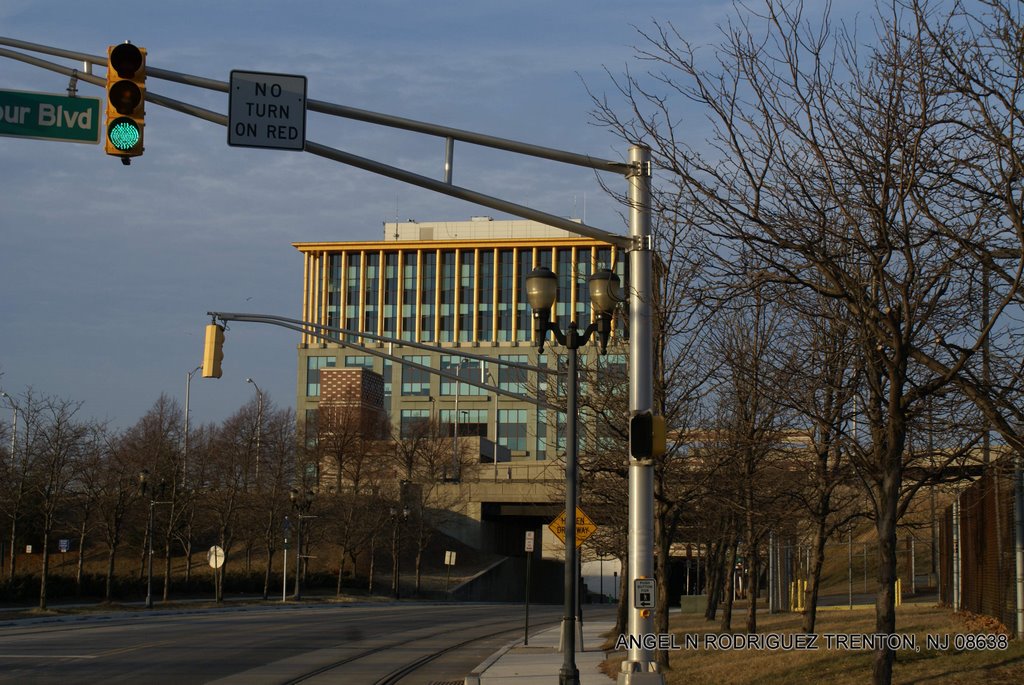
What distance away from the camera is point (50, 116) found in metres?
11.6

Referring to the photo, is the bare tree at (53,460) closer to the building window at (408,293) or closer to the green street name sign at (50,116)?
the green street name sign at (50,116)

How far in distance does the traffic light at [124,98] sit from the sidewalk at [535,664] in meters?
11.6

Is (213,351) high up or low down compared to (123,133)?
down

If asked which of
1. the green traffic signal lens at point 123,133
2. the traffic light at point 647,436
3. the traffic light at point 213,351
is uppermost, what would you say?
the green traffic signal lens at point 123,133

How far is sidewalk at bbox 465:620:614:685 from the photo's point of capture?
65.4 ft

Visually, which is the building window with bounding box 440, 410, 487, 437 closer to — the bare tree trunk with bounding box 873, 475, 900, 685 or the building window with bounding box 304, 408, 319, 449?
the building window with bounding box 304, 408, 319, 449

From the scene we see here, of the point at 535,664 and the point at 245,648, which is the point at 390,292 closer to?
the point at 245,648

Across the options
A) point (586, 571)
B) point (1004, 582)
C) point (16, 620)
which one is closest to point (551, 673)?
point (1004, 582)

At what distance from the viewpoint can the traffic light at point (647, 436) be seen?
470 inches

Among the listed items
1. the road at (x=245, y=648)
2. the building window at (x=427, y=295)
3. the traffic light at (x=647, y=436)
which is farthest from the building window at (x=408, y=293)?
the traffic light at (x=647, y=436)

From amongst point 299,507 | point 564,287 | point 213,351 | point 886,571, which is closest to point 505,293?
point 564,287

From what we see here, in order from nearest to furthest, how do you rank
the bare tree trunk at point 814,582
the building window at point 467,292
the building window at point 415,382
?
1. the bare tree trunk at point 814,582
2. the building window at point 415,382
3. the building window at point 467,292

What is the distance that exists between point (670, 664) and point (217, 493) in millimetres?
51700

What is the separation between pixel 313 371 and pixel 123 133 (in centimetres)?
11224
